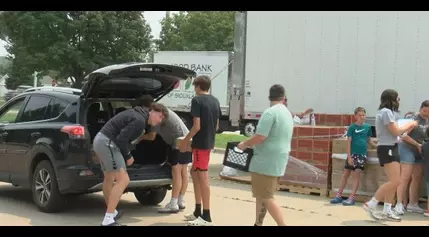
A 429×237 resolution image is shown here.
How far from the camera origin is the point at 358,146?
7.94 meters

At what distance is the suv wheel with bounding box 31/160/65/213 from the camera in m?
6.67

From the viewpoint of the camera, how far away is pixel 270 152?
216 inches

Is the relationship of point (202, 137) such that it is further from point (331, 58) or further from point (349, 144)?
point (331, 58)

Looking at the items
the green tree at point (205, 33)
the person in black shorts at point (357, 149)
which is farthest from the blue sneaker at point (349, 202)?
the green tree at point (205, 33)

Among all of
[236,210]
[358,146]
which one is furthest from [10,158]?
[358,146]

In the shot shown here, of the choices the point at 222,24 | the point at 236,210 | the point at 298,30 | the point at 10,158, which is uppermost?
the point at 222,24

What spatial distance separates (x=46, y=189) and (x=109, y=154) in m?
1.40

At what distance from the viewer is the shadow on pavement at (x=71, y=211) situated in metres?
6.46

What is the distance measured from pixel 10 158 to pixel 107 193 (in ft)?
6.50

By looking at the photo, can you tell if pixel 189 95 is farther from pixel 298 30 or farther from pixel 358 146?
pixel 358 146

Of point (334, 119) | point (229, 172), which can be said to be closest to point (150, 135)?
point (229, 172)

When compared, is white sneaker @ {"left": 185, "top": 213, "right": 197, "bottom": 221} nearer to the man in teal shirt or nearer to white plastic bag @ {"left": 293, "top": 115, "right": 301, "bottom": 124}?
the man in teal shirt
